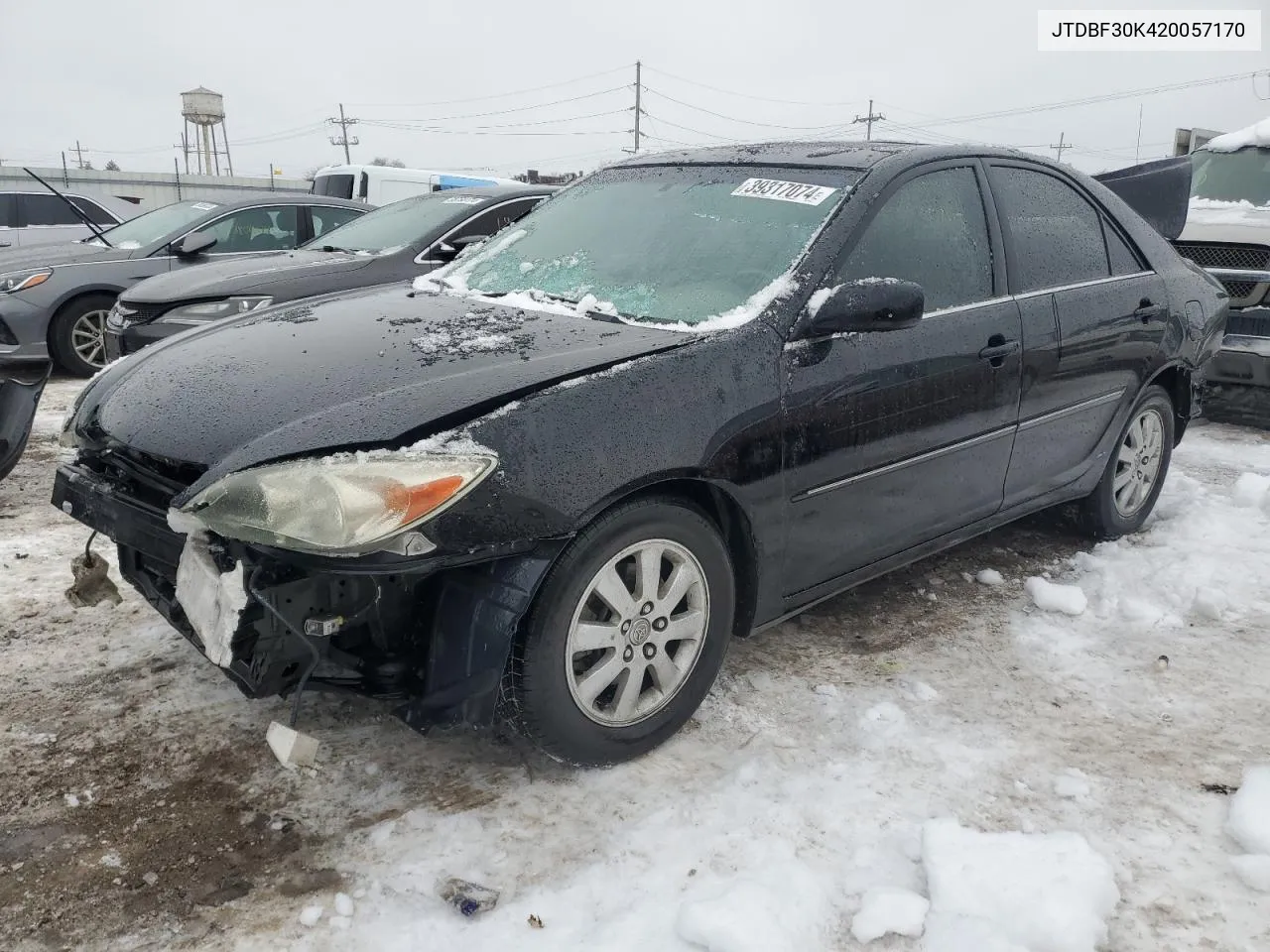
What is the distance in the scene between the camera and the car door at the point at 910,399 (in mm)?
2725

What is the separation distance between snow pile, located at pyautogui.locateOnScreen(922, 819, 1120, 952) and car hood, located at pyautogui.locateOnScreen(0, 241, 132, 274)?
24.8 ft

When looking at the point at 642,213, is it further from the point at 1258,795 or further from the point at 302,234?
the point at 302,234

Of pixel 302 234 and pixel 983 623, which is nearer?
pixel 983 623

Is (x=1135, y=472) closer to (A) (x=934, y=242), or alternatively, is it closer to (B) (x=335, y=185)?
(A) (x=934, y=242)

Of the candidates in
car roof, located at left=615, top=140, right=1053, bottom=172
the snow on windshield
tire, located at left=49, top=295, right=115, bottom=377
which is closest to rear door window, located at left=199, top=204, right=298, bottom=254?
tire, located at left=49, top=295, right=115, bottom=377

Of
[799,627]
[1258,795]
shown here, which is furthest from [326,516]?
[1258,795]

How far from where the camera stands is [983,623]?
138 inches

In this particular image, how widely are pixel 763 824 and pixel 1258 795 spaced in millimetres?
→ 1249

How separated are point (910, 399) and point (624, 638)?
3.99 ft

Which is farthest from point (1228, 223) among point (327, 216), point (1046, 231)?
point (327, 216)

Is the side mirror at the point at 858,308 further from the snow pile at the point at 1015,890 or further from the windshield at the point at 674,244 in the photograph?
the snow pile at the point at 1015,890

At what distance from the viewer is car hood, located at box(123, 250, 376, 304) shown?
5.66 meters

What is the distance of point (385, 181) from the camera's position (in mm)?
13633

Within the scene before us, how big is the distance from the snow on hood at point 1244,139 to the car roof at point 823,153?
5.73 meters
